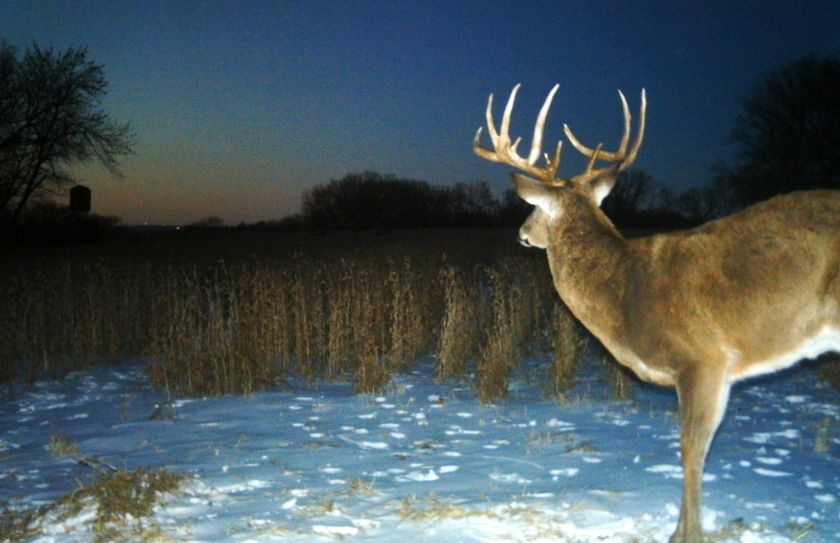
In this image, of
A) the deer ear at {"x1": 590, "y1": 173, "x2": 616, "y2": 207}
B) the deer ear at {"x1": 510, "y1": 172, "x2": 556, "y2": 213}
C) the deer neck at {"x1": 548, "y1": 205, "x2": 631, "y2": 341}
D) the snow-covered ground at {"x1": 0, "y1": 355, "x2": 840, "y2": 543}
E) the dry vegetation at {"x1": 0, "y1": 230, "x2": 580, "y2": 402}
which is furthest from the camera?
the dry vegetation at {"x1": 0, "y1": 230, "x2": 580, "y2": 402}

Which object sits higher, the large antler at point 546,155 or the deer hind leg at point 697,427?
the large antler at point 546,155

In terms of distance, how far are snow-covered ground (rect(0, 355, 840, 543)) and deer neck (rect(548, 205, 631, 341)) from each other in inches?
45.2

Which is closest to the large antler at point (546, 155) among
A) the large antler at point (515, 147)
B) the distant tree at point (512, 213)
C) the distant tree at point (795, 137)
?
the large antler at point (515, 147)

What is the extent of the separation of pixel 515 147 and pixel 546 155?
26 cm

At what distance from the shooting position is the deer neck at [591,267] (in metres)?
5.14

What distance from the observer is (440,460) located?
19.8 ft

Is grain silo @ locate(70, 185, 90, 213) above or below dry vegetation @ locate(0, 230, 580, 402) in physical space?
above

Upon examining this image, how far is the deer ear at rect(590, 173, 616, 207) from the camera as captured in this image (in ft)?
18.9

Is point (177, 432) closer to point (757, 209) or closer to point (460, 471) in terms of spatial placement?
point (460, 471)

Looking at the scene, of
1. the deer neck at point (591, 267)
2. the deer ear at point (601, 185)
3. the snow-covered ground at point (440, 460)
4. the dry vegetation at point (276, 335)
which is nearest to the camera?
the snow-covered ground at point (440, 460)

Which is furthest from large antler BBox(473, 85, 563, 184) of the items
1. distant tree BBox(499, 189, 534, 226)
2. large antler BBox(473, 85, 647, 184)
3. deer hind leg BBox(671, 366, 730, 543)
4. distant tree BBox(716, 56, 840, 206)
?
distant tree BBox(499, 189, 534, 226)

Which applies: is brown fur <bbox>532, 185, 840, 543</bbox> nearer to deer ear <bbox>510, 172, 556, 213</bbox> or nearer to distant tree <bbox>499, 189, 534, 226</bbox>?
deer ear <bbox>510, 172, 556, 213</bbox>

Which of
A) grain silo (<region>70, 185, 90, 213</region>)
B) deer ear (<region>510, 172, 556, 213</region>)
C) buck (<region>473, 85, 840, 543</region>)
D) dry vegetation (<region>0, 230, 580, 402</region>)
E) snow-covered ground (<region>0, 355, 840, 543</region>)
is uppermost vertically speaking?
grain silo (<region>70, 185, 90, 213</region>)

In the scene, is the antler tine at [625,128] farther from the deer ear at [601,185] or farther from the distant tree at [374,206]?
the distant tree at [374,206]
